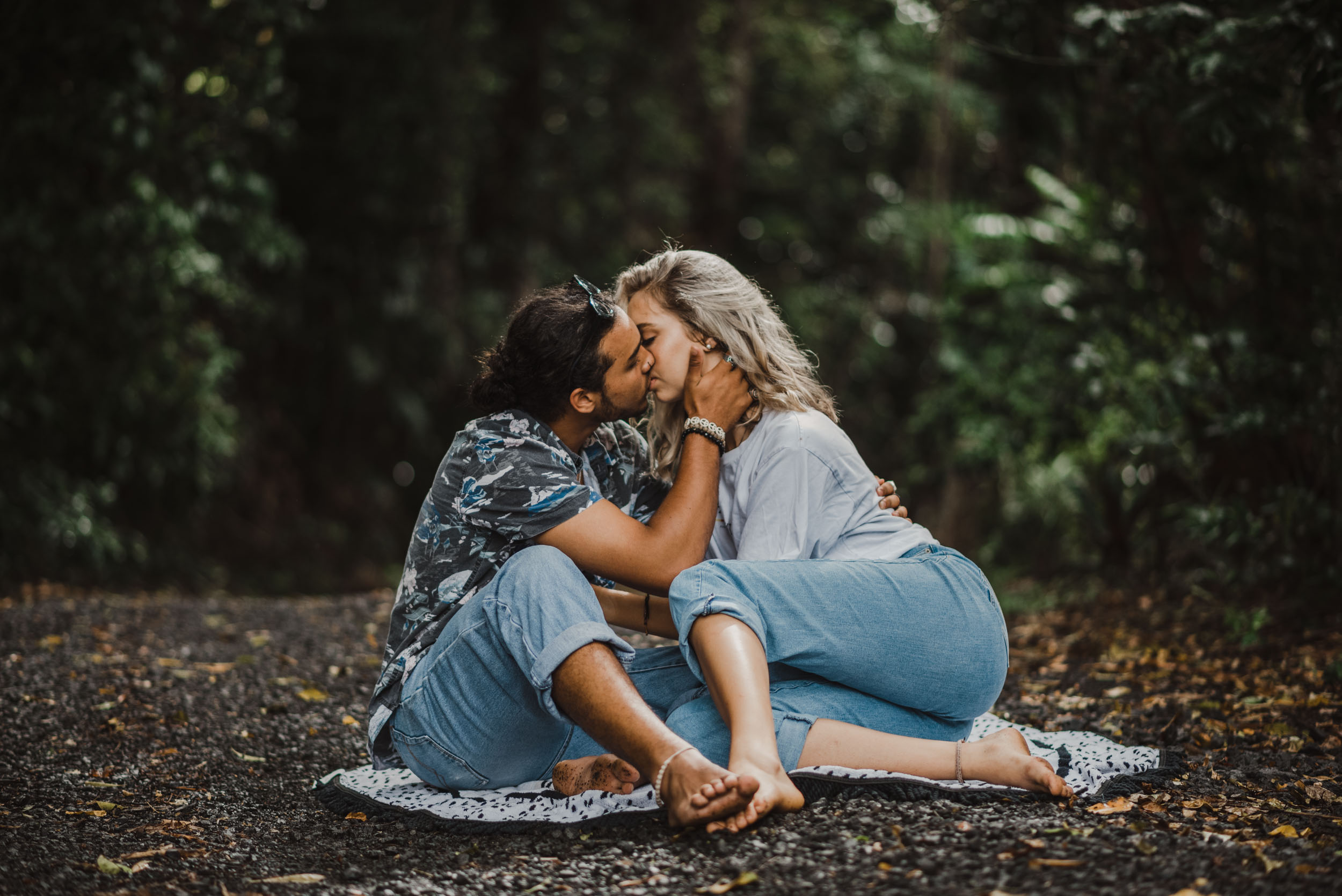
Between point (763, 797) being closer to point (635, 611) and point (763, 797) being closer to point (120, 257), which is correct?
point (635, 611)

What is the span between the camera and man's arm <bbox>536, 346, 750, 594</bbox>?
2582 mm

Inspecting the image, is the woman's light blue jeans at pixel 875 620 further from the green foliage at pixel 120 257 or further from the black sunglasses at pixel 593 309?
the green foliage at pixel 120 257

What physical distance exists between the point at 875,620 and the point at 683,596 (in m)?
0.45

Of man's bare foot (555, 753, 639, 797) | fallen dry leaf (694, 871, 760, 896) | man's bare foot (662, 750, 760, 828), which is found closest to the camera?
fallen dry leaf (694, 871, 760, 896)

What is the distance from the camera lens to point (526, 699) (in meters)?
2.51

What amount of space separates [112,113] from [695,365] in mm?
5009

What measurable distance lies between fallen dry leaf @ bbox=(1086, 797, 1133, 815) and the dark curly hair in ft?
4.88

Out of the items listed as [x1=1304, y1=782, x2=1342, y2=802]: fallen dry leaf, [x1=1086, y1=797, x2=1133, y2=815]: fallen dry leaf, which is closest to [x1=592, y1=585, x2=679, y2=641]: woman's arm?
[x1=1086, y1=797, x2=1133, y2=815]: fallen dry leaf

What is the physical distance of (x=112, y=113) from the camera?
633cm

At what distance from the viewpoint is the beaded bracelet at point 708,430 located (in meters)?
2.73

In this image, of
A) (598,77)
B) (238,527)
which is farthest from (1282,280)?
(598,77)

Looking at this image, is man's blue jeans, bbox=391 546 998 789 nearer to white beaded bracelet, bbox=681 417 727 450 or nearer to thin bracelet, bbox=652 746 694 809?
thin bracelet, bbox=652 746 694 809

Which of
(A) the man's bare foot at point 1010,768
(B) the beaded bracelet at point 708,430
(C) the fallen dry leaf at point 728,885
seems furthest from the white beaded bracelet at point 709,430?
(C) the fallen dry leaf at point 728,885

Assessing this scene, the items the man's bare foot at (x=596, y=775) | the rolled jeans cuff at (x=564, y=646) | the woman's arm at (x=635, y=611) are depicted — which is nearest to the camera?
the rolled jeans cuff at (x=564, y=646)
